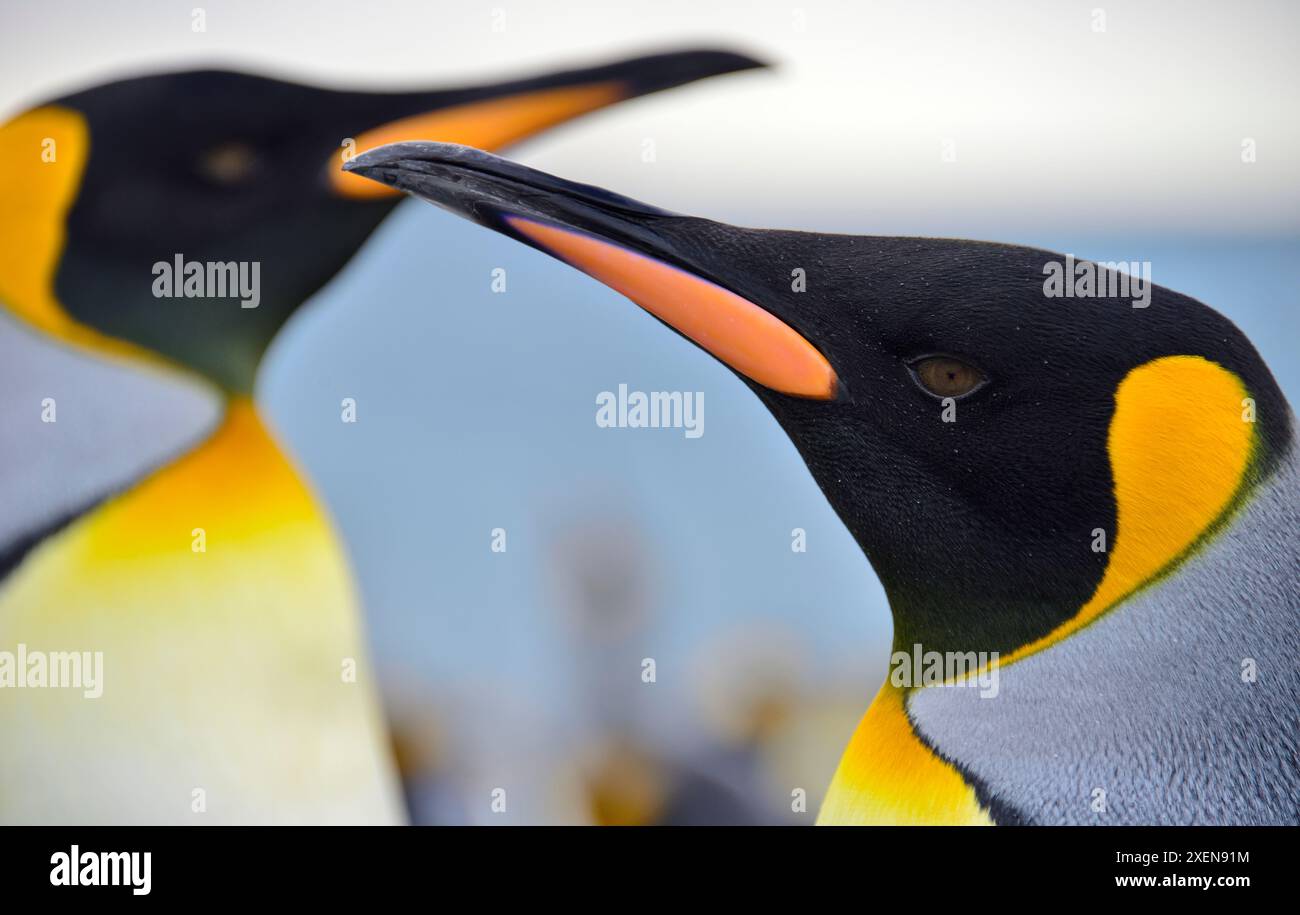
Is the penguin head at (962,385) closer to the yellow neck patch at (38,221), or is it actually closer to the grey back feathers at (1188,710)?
the grey back feathers at (1188,710)

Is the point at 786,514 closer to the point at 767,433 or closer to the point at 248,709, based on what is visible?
the point at 767,433

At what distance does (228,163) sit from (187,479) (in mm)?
467

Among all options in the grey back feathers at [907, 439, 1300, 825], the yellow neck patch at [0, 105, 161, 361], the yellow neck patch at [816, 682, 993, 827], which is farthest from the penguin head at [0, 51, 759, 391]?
the grey back feathers at [907, 439, 1300, 825]

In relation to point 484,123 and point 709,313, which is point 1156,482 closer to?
point 709,313

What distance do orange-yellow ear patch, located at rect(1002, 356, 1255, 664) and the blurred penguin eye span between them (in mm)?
1222

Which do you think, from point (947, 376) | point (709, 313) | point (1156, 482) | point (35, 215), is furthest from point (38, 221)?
point (1156, 482)

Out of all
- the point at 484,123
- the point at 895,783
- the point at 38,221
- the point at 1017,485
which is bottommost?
the point at 895,783

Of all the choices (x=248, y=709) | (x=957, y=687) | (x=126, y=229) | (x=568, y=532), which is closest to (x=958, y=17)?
(x=568, y=532)

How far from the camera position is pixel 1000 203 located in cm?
173

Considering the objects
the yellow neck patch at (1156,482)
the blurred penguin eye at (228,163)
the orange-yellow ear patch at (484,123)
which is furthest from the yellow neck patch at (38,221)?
the yellow neck patch at (1156,482)

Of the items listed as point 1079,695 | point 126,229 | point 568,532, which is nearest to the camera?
point 1079,695

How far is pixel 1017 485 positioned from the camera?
3.42 feet

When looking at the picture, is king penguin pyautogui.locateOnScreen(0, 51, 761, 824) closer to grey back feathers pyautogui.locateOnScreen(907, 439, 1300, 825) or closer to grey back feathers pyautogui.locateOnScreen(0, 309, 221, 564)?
grey back feathers pyautogui.locateOnScreen(0, 309, 221, 564)

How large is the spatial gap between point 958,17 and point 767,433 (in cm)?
72
